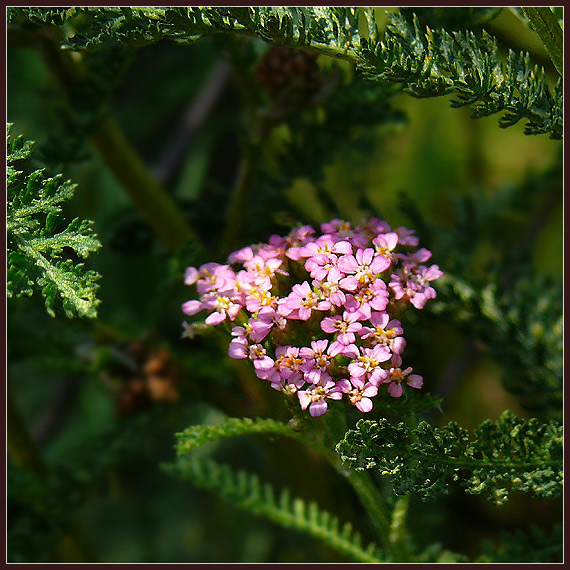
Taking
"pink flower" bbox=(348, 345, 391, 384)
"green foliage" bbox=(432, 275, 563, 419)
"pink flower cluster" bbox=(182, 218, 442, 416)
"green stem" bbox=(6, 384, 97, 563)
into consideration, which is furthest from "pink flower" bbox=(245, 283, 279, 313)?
"green stem" bbox=(6, 384, 97, 563)

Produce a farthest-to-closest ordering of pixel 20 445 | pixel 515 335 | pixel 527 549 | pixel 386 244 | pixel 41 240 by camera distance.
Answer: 1. pixel 20 445
2. pixel 515 335
3. pixel 527 549
4. pixel 386 244
5. pixel 41 240

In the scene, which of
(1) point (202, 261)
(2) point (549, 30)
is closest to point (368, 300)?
(1) point (202, 261)

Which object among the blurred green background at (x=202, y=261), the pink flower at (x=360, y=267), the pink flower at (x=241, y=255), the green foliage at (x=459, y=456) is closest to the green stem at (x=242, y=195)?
the blurred green background at (x=202, y=261)

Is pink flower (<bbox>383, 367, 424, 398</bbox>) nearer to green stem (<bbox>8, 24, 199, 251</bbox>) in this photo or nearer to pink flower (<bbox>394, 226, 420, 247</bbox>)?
pink flower (<bbox>394, 226, 420, 247</bbox>)

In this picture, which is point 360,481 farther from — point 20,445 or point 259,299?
point 20,445

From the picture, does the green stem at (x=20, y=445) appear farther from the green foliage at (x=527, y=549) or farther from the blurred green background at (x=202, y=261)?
the green foliage at (x=527, y=549)

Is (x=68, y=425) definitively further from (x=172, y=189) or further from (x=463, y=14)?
(x=463, y=14)
